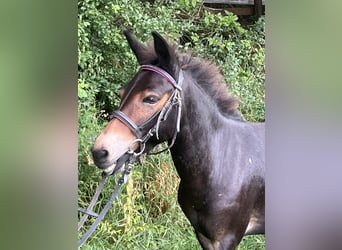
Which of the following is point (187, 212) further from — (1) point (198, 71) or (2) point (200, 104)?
(1) point (198, 71)

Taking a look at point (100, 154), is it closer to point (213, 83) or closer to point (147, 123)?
point (147, 123)

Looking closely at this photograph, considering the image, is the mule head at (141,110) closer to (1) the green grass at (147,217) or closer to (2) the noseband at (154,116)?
(2) the noseband at (154,116)

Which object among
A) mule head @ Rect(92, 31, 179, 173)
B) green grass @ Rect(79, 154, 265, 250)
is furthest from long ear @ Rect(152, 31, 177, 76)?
green grass @ Rect(79, 154, 265, 250)

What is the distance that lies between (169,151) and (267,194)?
0.36 meters

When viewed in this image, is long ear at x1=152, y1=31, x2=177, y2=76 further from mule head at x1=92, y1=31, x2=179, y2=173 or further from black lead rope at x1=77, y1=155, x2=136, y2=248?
black lead rope at x1=77, y1=155, x2=136, y2=248

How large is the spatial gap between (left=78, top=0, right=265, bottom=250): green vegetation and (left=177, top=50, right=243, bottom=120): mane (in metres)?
0.02

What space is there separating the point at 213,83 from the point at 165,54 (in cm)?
20

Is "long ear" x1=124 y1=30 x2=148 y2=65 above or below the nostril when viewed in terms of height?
above

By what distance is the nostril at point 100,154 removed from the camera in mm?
1634

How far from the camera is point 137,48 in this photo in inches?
66.5

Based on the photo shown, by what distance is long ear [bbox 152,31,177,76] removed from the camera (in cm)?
163
